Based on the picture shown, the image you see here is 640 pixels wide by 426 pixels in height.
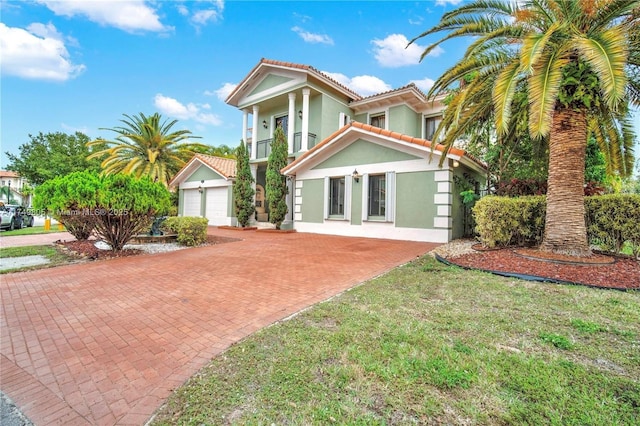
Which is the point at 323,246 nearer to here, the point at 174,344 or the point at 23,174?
the point at 174,344

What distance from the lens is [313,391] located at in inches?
85.8

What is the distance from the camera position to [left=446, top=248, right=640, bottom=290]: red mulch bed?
199 inches

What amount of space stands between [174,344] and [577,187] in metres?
8.37

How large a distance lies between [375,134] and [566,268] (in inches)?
316

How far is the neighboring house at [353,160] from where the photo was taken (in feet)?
36.0

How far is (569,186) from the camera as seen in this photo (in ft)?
21.4

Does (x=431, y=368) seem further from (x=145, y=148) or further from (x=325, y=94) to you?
(x=145, y=148)

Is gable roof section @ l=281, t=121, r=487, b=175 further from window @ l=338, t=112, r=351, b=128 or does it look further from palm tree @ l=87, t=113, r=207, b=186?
palm tree @ l=87, t=113, r=207, b=186

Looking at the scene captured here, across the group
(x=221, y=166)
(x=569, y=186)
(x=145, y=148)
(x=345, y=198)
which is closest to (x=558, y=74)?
(x=569, y=186)

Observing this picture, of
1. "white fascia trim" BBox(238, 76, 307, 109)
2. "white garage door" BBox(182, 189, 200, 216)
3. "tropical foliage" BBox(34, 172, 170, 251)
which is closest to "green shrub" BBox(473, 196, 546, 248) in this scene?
"tropical foliage" BBox(34, 172, 170, 251)

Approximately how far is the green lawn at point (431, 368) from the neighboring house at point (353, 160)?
723 centimetres

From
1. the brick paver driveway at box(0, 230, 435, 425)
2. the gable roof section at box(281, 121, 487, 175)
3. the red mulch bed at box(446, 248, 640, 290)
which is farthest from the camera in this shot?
the gable roof section at box(281, 121, 487, 175)

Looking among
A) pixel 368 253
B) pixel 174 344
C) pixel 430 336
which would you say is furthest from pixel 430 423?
pixel 368 253

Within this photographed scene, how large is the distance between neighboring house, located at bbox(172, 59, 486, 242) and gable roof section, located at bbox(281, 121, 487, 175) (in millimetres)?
39
